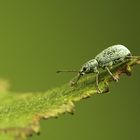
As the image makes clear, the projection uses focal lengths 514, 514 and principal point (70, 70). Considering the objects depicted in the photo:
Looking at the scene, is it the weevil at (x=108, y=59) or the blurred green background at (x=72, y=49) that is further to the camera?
the blurred green background at (x=72, y=49)

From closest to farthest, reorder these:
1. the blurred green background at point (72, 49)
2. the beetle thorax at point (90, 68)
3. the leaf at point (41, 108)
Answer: the leaf at point (41, 108) < the beetle thorax at point (90, 68) < the blurred green background at point (72, 49)

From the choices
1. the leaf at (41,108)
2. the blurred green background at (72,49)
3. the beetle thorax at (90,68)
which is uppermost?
the blurred green background at (72,49)

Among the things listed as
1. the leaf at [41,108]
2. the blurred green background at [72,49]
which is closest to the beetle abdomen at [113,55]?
the leaf at [41,108]

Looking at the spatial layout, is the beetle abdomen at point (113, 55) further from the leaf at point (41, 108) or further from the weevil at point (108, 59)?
the leaf at point (41, 108)

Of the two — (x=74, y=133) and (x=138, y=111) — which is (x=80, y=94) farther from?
(x=138, y=111)

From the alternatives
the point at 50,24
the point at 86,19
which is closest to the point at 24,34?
the point at 50,24

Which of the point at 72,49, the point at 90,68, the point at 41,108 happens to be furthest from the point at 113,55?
the point at 72,49

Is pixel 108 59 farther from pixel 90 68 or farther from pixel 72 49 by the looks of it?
pixel 72 49
